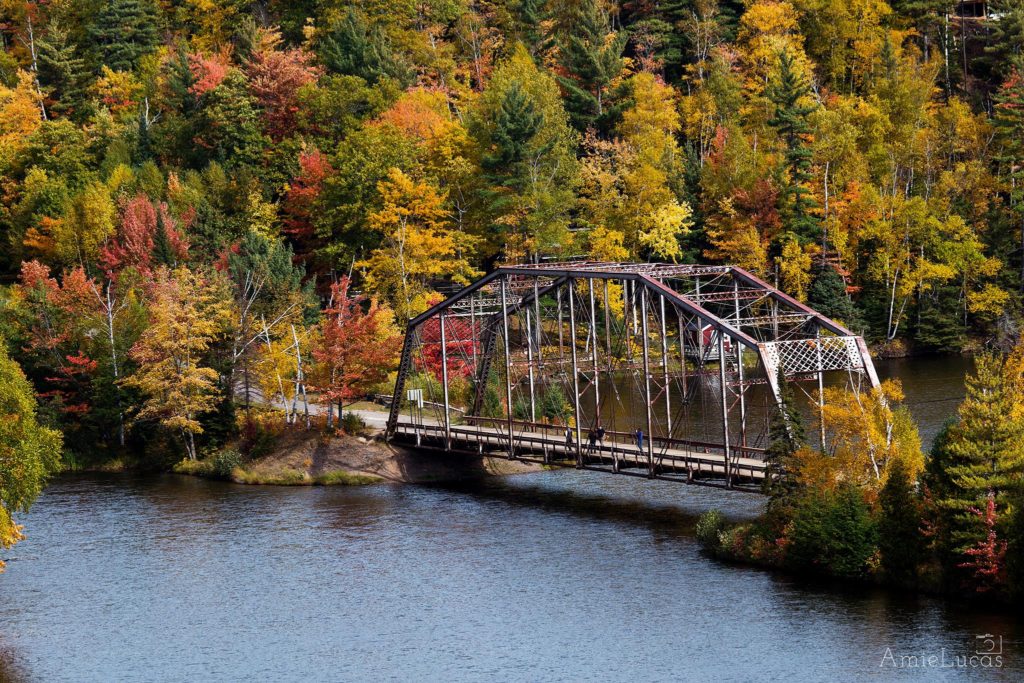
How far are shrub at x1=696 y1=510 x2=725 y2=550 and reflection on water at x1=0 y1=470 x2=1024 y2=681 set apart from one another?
0.64 metres

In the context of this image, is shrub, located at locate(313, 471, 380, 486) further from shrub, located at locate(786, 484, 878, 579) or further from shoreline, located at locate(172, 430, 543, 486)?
shrub, located at locate(786, 484, 878, 579)

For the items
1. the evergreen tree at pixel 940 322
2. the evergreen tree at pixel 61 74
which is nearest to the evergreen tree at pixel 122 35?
the evergreen tree at pixel 61 74

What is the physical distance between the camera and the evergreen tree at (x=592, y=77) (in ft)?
359

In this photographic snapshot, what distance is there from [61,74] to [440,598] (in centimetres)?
8663

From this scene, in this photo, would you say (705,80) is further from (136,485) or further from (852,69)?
(136,485)

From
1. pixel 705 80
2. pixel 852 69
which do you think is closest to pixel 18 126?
pixel 705 80

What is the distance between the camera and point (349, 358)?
74812 mm

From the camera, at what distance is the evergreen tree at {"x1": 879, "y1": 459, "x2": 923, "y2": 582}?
49.7 metres

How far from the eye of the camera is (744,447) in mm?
58844

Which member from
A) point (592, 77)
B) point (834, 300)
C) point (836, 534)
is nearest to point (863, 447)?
point (836, 534)

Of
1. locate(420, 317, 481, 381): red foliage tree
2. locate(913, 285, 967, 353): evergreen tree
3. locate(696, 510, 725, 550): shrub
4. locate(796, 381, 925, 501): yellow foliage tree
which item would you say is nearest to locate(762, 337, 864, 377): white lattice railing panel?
locate(796, 381, 925, 501): yellow foliage tree

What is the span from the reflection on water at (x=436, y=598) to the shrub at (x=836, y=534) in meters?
0.92

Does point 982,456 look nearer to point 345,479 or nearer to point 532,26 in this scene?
point 345,479

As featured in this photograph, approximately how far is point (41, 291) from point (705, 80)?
52.9 metres
